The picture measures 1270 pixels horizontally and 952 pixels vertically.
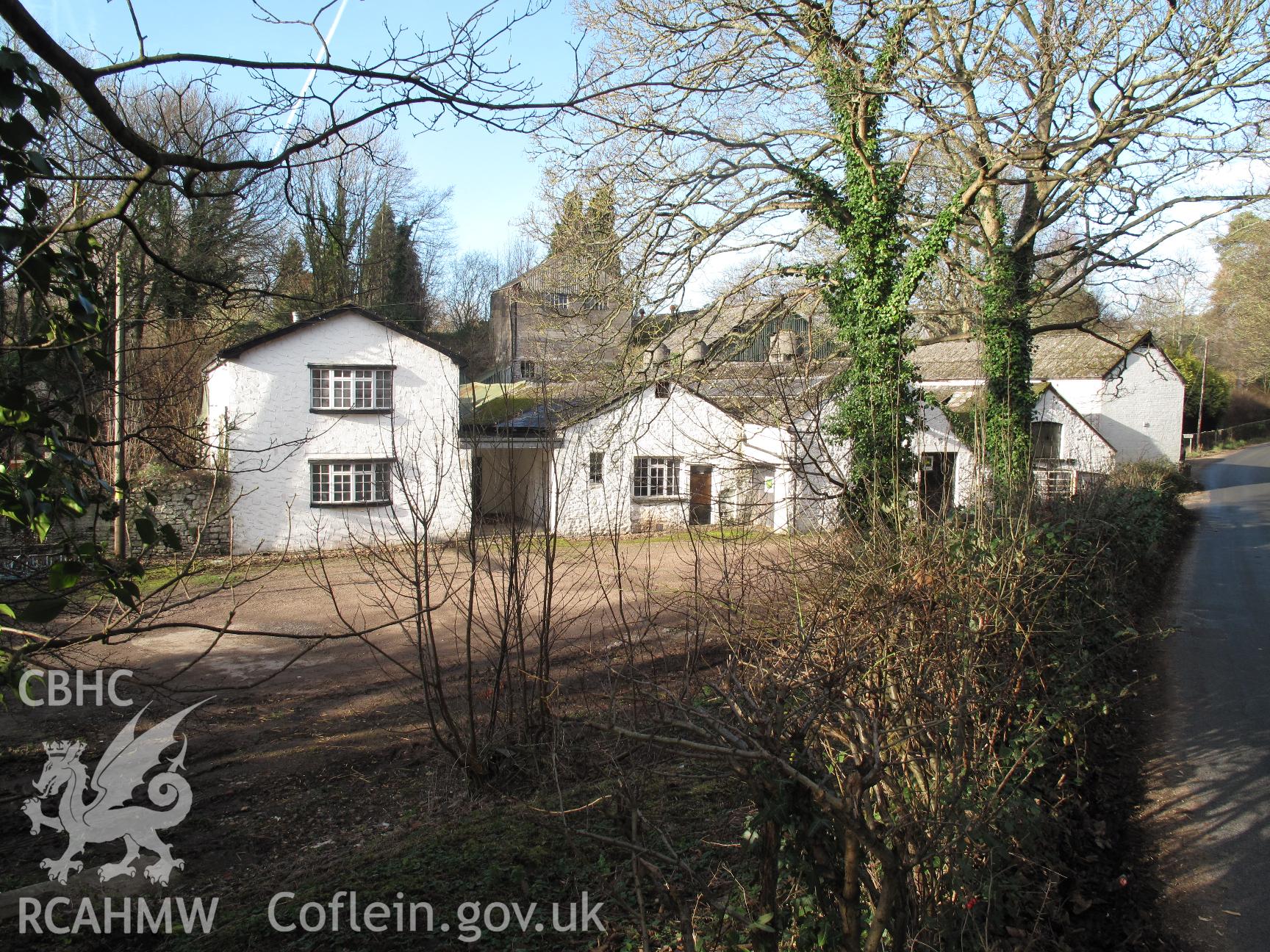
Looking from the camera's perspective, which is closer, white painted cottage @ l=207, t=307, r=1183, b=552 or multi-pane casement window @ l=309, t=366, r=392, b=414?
white painted cottage @ l=207, t=307, r=1183, b=552

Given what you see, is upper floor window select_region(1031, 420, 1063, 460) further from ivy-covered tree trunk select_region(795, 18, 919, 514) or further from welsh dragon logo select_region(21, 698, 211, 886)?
welsh dragon logo select_region(21, 698, 211, 886)

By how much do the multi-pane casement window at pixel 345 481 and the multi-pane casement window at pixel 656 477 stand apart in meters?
7.92

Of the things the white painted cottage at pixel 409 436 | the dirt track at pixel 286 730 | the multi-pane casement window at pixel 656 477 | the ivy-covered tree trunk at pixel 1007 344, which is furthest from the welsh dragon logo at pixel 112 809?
the multi-pane casement window at pixel 656 477

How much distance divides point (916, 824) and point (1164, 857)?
362cm

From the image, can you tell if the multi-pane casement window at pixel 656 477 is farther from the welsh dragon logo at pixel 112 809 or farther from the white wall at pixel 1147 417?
A: the white wall at pixel 1147 417

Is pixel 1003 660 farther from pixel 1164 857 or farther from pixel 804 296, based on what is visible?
pixel 804 296

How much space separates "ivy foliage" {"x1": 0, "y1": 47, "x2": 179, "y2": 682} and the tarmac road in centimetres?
553

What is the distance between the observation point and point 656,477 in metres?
26.3

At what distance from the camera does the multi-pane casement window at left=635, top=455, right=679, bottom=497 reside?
2609 centimetres

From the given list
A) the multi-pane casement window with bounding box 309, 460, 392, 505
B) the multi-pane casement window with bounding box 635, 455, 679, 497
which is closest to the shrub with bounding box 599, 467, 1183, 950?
the multi-pane casement window with bounding box 309, 460, 392, 505

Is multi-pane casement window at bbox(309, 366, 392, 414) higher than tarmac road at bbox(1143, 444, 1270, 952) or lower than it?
higher

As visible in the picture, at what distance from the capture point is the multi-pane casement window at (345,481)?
21688mm

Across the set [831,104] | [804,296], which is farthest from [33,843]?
[831,104]

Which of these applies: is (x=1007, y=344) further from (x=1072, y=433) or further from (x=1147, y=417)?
(x=1147, y=417)
